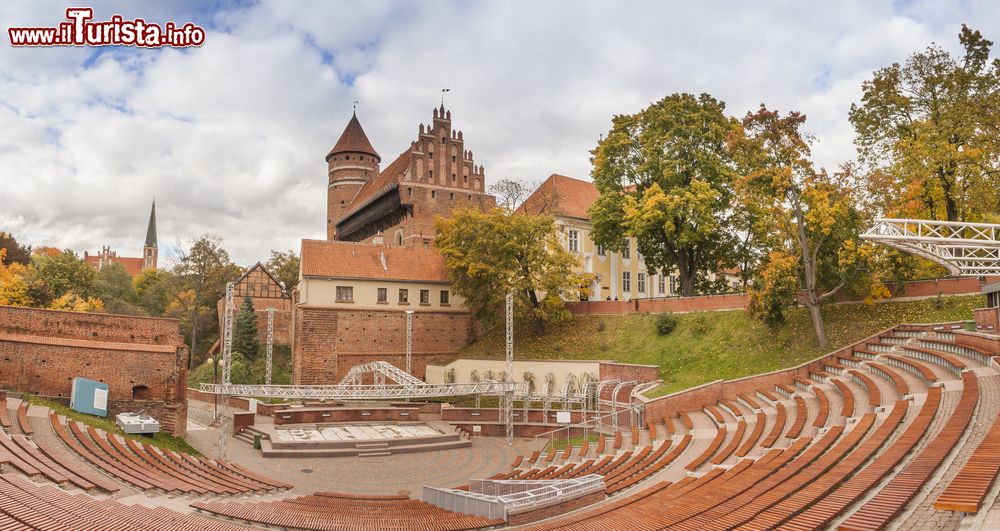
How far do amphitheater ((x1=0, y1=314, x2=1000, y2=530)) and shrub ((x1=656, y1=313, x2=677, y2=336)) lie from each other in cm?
741

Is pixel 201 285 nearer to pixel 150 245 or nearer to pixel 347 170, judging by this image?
pixel 347 170

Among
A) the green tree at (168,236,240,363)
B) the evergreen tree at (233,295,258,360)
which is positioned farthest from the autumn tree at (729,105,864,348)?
the green tree at (168,236,240,363)

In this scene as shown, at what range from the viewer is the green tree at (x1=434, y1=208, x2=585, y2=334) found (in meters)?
36.4

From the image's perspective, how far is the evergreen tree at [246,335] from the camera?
4547cm

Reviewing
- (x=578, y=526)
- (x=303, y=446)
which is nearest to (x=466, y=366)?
(x=303, y=446)

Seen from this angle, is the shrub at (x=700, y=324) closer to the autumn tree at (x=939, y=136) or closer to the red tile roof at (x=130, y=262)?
the autumn tree at (x=939, y=136)

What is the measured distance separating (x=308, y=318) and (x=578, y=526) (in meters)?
31.5

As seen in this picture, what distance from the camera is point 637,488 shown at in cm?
1456

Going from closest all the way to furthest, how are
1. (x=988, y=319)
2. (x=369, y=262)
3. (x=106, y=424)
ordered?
(x=988, y=319) < (x=106, y=424) < (x=369, y=262)

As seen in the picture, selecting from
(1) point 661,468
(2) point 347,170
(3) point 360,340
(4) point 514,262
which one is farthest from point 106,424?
(2) point 347,170

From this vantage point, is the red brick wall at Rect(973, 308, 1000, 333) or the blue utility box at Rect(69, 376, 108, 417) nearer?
the red brick wall at Rect(973, 308, 1000, 333)

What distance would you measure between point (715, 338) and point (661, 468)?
613 inches

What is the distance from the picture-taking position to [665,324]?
107ft

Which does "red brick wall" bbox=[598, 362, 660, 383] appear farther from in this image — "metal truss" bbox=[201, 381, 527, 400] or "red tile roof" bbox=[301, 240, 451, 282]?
"red tile roof" bbox=[301, 240, 451, 282]
